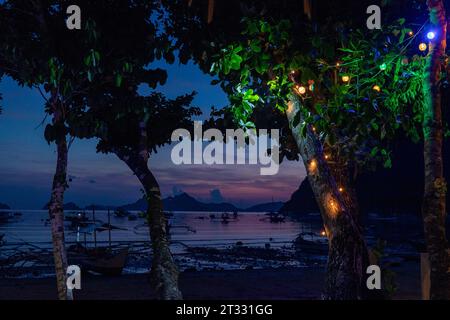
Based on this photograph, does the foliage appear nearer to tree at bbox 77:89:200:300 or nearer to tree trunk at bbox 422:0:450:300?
tree at bbox 77:89:200:300

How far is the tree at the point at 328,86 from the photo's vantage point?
23.6 feet

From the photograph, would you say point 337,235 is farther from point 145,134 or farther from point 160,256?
point 145,134

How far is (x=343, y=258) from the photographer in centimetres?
837

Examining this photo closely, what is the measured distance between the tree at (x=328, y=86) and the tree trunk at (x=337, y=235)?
0.05ft

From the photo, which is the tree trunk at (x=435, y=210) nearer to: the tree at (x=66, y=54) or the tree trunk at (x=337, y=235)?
the tree trunk at (x=337, y=235)

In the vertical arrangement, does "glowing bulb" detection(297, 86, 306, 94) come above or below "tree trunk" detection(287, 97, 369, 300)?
above

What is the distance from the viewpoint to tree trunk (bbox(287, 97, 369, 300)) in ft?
27.3

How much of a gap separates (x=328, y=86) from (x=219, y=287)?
8563 millimetres

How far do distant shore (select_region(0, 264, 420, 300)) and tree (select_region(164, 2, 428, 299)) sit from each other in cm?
440

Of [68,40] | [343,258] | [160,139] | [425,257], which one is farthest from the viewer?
[160,139]

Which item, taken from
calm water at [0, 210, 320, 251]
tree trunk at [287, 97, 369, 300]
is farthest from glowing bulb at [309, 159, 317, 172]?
calm water at [0, 210, 320, 251]
